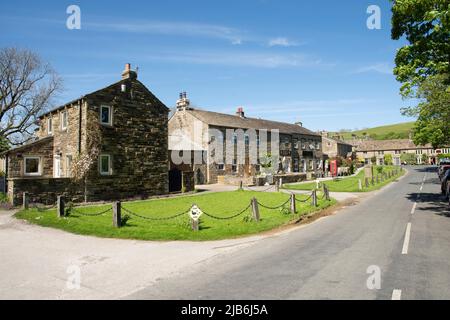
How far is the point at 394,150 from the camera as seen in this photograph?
9012cm

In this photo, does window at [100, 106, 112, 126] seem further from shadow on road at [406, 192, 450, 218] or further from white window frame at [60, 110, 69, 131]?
shadow on road at [406, 192, 450, 218]

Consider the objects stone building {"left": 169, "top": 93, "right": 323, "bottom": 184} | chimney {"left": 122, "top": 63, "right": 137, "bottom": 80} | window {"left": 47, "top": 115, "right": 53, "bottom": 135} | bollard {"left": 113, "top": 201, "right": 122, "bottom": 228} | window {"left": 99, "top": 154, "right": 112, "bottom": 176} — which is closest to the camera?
bollard {"left": 113, "top": 201, "right": 122, "bottom": 228}

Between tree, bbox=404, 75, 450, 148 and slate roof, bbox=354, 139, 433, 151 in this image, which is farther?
slate roof, bbox=354, 139, 433, 151

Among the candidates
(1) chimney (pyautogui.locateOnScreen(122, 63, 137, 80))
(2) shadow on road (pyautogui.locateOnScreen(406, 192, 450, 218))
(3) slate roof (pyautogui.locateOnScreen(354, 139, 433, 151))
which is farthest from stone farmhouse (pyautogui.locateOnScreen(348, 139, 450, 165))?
(1) chimney (pyautogui.locateOnScreen(122, 63, 137, 80))

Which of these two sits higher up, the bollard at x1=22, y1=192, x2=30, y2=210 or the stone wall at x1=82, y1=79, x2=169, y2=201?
the stone wall at x1=82, y1=79, x2=169, y2=201

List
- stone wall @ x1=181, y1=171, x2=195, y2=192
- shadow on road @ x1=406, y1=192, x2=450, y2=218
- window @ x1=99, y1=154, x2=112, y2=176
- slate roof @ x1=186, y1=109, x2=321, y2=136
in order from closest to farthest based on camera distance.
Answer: shadow on road @ x1=406, y1=192, x2=450, y2=218, window @ x1=99, y1=154, x2=112, y2=176, stone wall @ x1=181, y1=171, x2=195, y2=192, slate roof @ x1=186, y1=109, x2=321, y2=136

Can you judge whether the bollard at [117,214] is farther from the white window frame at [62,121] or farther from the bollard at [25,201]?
the white window frame at [62,121]

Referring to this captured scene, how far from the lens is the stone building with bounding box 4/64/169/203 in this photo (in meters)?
19.2

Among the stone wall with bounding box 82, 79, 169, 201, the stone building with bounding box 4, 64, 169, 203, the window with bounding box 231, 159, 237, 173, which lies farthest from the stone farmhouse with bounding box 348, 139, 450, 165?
the stone building with bounding box 4, 64, 169, 203

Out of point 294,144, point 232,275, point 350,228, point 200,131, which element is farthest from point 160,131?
point 294,144

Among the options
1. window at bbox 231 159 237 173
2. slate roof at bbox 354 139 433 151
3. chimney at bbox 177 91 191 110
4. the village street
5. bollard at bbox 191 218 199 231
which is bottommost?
the village street

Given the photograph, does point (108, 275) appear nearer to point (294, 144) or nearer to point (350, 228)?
point (350, 228)

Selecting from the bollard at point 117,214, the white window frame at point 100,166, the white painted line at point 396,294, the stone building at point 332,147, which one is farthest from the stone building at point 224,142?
the white painted line at point 396,294
